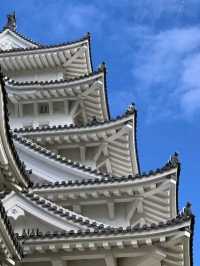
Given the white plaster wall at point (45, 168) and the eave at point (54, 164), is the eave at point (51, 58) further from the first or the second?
the white plaster wall at point (45, 168)

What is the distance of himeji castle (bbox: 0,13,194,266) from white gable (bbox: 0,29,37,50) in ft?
0.18

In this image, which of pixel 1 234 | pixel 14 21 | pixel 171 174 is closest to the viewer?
pixel 1 234

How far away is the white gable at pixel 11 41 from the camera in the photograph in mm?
31359

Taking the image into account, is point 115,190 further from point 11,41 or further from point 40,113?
point 11,41

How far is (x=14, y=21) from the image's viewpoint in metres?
33.9

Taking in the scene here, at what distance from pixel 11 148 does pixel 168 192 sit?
958cm

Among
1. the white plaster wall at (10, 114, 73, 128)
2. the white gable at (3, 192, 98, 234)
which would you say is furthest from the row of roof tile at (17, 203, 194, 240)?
the white plaster wall at (10, 114, 73, 128)

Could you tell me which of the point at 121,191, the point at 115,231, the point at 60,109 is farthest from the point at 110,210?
the point at 60,109

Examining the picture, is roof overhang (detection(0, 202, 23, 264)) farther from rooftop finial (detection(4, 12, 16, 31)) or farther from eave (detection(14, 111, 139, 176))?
rooftop finial (detection(4, 12, 16, 31))

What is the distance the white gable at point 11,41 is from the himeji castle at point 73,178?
2.2 inches

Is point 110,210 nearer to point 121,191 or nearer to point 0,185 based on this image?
point 121,191

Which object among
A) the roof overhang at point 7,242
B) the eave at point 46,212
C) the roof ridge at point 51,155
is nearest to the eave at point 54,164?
the roof ridge at point 51,155

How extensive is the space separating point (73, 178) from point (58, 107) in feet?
19.8

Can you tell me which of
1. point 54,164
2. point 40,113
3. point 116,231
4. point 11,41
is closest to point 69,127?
point 54,164
